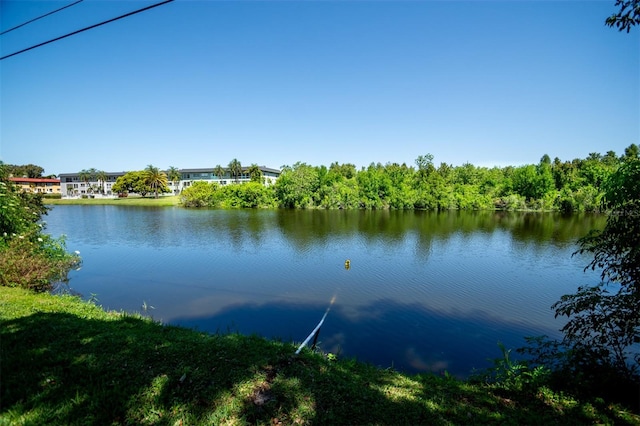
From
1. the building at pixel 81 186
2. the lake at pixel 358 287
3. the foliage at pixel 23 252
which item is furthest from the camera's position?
the building at pixel 81 186

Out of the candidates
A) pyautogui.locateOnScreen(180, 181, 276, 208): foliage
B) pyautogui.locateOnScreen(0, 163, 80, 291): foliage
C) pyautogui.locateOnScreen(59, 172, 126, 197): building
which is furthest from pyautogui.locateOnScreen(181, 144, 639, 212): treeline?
pyautogui.locateOnScreen(59, 172, 126, 197): building

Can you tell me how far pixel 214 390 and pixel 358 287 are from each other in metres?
12.2

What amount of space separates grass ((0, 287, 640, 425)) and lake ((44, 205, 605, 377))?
3.73 metres

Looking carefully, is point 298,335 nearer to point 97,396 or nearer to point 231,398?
point 231,398

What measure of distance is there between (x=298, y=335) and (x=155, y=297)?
7.73 m

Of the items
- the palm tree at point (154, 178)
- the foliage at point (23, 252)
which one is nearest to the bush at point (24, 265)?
the foliage at point (23, 252)

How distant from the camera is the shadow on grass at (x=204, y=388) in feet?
13.4

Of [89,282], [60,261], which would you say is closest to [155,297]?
[89,282]

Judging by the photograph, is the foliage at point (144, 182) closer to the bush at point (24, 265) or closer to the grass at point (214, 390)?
the bush at point (24, 265)

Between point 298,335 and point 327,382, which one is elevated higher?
point 327,382

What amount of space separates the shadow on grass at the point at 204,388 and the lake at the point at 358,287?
3.87 meters

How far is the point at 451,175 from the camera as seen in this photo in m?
87.8

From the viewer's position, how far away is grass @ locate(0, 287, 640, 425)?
161 inches

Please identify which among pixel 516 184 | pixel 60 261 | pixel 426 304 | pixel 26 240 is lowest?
pixel 426 304
